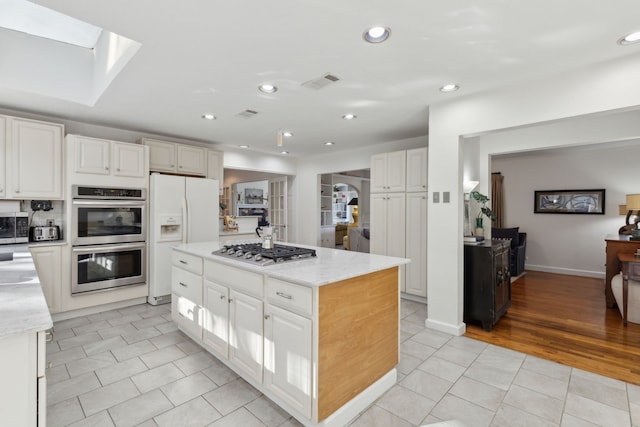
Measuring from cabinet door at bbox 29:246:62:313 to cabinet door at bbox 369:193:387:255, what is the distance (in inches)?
156

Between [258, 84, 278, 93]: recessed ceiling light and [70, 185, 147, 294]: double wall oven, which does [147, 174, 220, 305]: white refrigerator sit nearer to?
[70, 185, 147, 294]: double wall oven

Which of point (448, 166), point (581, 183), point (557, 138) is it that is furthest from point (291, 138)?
point (581, 183)

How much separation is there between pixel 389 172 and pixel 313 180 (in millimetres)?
2243

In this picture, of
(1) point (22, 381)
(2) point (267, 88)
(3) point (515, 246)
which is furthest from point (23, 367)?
(3) point (515, 246)

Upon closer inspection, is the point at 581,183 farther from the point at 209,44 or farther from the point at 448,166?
the point at 209,44

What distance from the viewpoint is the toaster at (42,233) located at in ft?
11.5

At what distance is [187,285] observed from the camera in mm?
2902

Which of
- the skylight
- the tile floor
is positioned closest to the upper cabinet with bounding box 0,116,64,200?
the skylight

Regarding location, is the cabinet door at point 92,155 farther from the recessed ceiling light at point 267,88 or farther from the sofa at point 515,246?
the sofa at point 515,246

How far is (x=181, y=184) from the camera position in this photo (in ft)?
13.8

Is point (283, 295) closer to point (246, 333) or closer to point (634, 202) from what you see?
point (246, 333)

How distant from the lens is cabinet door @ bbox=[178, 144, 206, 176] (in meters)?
4.61

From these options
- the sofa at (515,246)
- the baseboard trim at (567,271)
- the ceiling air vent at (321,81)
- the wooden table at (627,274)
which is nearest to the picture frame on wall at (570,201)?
the sofa at (515,246)

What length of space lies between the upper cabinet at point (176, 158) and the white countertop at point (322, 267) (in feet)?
7.75
